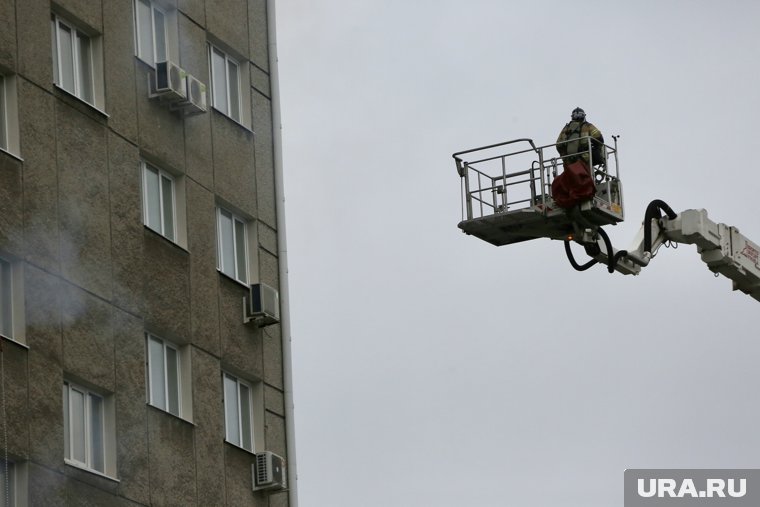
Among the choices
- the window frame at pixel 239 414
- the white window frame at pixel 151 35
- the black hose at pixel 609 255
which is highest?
the white window frame at pixel 151 35

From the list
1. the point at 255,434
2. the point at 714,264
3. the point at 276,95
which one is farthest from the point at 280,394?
the point at 714,264

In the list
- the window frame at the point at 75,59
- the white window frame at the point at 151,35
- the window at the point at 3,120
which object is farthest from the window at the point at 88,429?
the white window frame at the point at 151,35

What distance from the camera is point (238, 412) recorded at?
1250 inches

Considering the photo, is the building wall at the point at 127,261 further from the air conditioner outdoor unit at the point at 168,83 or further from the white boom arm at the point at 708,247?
the white boom arm at the point at 708,247

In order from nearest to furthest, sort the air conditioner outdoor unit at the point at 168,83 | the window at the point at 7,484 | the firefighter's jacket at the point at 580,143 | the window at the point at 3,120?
the window at the point at 7,484, the window at the point at 3,120, the firefighter's jacket at the point at 580,143, the air conditioner outdoor unit at the point at 168,83

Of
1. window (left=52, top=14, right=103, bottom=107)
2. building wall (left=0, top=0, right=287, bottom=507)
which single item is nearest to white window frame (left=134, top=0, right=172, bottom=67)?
building wall (left=0, top=0, right=287, bottom=507)

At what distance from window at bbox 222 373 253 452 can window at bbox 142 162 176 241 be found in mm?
2688

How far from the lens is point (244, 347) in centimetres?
3194

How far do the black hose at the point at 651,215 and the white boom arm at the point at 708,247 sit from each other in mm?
33

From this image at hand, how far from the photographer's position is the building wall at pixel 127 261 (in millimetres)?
26391

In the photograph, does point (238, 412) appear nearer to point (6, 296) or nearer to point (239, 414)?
point (239, 414)

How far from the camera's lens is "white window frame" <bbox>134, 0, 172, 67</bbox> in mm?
30531

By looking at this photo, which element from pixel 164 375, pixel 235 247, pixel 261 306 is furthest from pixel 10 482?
pixel 235 247

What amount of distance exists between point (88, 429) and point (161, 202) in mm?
4467
